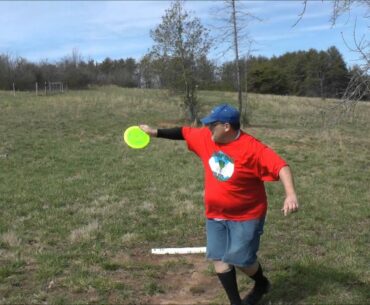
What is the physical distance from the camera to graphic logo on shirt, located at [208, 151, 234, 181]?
469 centimetres

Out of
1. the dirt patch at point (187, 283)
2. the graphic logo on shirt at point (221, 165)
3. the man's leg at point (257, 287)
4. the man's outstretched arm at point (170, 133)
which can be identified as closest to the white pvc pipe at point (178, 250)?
the dirt patch at point (187, 283)

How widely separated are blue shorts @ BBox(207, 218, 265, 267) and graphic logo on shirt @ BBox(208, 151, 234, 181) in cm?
41

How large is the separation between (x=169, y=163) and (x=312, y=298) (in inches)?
373

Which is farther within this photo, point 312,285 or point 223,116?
point 312,285

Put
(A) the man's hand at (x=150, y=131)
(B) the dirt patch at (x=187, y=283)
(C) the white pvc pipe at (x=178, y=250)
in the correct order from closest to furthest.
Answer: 1. (A) the man's hand at (x=150, y=131)
2. (B) the dirt patch at (x=187, y=283)
3. (C) the white pvc pipe at (x=178, y=250)

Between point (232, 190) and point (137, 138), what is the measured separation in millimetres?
1257

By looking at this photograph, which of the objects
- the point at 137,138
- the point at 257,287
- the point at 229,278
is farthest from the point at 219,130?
the point at 257,287

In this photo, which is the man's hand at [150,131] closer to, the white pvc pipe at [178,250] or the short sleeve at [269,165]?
the short sleeve at [269,165]

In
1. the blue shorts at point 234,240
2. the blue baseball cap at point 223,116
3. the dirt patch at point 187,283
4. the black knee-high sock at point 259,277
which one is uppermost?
the blue baseball cap at point 223,116

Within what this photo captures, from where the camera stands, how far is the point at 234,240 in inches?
186

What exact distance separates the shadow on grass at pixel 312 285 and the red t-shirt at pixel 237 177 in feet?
3.54

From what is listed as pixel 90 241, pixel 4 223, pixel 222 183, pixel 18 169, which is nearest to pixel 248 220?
pixel 222 183

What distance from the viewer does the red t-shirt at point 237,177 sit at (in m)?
4.62

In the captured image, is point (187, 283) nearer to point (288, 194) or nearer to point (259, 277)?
point (259, 277)
